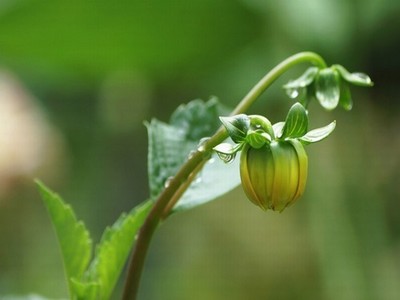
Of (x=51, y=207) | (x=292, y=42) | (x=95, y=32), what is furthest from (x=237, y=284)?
(x=51, y=207)

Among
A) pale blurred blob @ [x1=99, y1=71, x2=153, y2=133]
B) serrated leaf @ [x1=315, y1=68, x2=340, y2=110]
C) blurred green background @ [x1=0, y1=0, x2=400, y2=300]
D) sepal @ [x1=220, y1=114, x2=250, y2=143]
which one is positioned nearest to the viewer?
sepal @ [x1=220, y1=114, x2=250, y2=143]

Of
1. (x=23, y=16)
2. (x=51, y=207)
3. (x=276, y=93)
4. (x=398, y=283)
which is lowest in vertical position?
(x=398, y=283)

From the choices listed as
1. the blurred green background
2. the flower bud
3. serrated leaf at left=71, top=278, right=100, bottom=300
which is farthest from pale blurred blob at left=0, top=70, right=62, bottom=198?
the flower bud

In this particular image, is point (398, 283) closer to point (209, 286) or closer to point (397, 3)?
point (209, 286)

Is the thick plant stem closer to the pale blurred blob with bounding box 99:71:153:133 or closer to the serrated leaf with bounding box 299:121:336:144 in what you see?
the serrated leaf with bounding box 299:121:336:144

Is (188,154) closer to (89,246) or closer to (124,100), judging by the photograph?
(89,246)

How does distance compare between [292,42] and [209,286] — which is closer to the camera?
[292,42]
